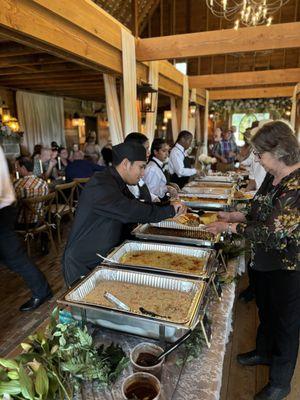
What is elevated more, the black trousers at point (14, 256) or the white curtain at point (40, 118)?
the white curtain at point (40, 118)

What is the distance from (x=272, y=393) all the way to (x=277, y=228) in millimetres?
921

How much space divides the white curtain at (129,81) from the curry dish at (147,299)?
329 centimetres

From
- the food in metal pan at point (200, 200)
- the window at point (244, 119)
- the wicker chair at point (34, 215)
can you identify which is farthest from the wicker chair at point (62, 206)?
the window at point (244, 119)

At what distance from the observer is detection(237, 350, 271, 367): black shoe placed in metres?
1.77

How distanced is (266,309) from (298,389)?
1.69ft

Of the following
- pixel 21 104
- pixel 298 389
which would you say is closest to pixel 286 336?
pixel 298 389

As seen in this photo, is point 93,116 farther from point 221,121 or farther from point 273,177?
point 273,177

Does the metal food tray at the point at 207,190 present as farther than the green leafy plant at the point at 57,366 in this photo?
Yes

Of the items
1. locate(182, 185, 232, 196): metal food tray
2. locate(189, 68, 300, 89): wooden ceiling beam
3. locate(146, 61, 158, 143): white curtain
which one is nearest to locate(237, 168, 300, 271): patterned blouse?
locate(182, 185, 232, 196): metal food tray

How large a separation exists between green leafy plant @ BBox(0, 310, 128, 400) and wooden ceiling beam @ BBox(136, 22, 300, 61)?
3830 millimetres

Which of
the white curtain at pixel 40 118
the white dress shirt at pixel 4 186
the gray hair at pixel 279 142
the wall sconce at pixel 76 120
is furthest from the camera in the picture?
the wall sconce at pixel 76 120

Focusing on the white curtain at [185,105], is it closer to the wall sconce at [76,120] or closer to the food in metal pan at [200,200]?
the wall sconce at [76,120]

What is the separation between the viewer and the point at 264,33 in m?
3.53

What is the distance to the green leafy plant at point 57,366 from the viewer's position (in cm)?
66
